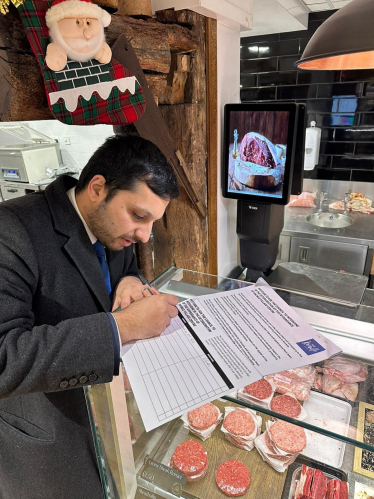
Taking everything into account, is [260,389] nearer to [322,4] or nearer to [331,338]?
[331,338]

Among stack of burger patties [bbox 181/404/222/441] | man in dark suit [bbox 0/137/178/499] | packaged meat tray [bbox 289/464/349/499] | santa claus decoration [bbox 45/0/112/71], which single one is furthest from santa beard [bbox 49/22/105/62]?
packaged meat tray [bbox 289/464/349/499]

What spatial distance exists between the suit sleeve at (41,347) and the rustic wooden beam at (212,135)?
136 centimetres

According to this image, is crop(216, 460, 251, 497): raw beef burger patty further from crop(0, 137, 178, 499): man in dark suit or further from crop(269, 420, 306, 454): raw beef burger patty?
crop(0, 137, 178, 499): man in dark suit

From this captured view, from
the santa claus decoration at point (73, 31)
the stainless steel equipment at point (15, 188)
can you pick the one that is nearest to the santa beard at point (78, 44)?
the santa claus decoration at point (73, 31)

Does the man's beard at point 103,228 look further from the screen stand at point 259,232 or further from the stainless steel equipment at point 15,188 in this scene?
the stainless steel equipment at point 15,188

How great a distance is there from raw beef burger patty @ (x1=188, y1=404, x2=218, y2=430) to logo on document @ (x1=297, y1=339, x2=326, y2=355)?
38 cm

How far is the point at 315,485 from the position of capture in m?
0.92

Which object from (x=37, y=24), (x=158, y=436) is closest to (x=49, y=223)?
(x=37, y=24)

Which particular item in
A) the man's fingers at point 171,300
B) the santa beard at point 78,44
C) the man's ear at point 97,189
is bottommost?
the man's fingers at point 171,300

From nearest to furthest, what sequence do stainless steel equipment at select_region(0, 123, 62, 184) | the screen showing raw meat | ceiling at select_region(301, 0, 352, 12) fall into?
the screen showing raw meat → ceiling at select_region(301, 0, 352, 12) → stainless steel equipment at select_region(0, 123, 62, 184)

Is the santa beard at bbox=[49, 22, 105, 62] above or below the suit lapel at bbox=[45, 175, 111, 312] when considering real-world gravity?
above

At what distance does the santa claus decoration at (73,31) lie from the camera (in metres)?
0.95

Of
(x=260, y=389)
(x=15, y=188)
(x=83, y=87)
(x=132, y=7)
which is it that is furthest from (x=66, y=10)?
A: (x=15, y=188)

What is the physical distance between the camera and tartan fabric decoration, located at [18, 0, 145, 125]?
3.16 feet
